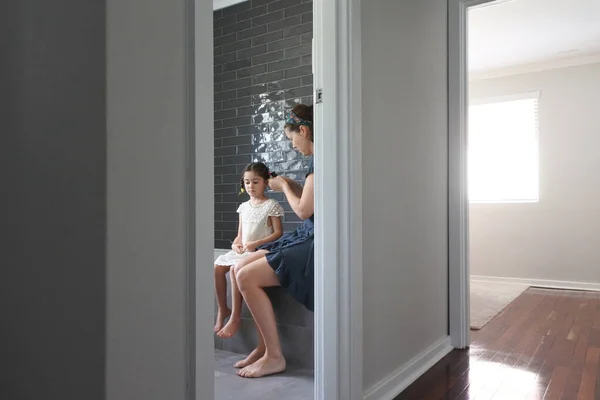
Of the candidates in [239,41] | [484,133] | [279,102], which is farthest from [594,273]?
[239,41]

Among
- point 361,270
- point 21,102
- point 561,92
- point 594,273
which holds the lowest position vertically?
point 594,273

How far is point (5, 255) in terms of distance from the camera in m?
1.03

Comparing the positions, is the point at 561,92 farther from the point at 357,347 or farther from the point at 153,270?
the point at 153,270

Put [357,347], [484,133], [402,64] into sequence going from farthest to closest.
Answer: [484,133] < [402,64] < [357,347]

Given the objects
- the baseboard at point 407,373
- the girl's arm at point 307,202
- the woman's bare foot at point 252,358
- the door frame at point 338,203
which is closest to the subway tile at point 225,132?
the girl's arm at point 307,202

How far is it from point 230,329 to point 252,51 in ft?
6.72

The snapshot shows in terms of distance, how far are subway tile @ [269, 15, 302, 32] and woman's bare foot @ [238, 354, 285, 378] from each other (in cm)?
221

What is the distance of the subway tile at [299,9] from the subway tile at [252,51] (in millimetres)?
291

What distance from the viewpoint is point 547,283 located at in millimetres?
5266

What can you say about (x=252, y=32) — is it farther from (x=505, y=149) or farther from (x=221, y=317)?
(x=505, y=149)

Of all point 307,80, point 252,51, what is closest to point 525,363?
point 307,80

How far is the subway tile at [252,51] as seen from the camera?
349 cm

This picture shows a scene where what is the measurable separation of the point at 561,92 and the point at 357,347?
15.3ft

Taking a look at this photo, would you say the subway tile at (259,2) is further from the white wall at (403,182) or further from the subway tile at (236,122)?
the white wall at (403,182)
